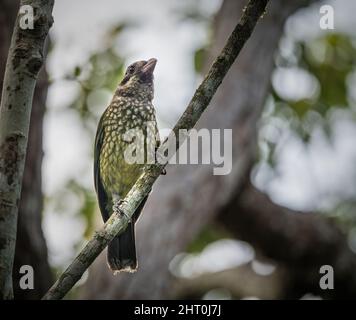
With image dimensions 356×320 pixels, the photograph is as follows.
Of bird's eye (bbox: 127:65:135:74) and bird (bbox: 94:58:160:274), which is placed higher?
bird's eye (bbox: 127:65:135:74)

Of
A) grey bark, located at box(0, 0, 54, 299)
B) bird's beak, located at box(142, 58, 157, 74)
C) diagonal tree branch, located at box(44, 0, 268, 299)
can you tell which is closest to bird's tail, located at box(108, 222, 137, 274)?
diagonal tree branch, located at box(44, 0, 268, 299)

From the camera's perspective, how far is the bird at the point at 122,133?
3.24 meters

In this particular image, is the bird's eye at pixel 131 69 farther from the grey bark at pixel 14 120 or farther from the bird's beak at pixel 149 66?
the grey bark at pixel 14 120

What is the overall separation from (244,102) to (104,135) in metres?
2.50

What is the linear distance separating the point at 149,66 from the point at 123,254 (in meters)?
0.93

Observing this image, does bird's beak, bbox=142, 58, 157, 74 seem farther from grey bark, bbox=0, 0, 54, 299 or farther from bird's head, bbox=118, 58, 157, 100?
grey bark, bbox=0, 0, 54, 299

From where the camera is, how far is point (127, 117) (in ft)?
11.0

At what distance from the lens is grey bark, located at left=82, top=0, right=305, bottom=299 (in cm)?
512

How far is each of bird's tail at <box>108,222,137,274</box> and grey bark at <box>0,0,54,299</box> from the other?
2.20ft

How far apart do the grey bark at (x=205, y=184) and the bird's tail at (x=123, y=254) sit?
1.99 meters

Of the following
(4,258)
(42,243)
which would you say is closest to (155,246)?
(42,243)

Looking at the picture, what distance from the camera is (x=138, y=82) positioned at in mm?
3320

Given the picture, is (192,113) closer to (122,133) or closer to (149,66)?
(149,66)

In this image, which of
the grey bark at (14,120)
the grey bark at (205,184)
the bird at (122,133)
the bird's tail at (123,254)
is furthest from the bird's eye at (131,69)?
the grey bark at (205,184)
